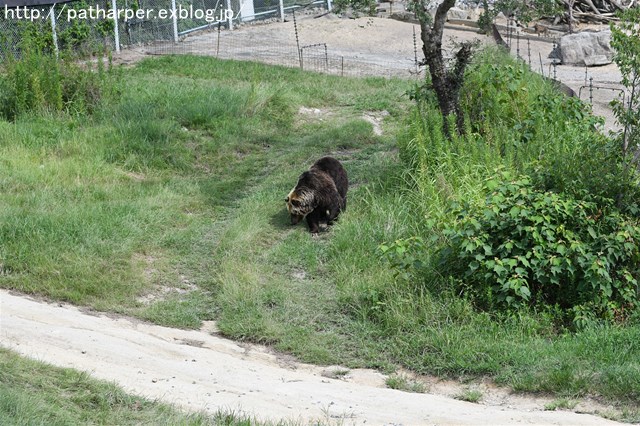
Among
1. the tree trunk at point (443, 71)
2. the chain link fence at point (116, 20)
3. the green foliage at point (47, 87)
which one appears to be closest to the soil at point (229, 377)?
the tree trunk at point (443, 71)

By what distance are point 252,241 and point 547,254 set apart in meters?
3.64

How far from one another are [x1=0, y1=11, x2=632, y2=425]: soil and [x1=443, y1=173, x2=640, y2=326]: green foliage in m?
1.40

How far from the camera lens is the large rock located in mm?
23953

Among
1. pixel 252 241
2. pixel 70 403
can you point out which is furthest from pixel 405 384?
pixel 252 241

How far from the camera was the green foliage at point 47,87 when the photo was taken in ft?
50.2

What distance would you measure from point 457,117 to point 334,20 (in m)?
16.0

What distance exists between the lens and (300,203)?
11453mm

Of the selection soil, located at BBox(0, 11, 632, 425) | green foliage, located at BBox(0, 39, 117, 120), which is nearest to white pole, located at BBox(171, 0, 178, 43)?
green foliage, located at BBox(0, 39, 117, 120)

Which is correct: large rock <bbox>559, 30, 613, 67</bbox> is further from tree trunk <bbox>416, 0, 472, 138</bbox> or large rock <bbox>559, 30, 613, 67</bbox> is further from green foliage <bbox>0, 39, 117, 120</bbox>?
green foliage <bbox>0, 39, 117, 120</bbox>

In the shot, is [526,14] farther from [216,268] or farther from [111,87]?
[111,87]

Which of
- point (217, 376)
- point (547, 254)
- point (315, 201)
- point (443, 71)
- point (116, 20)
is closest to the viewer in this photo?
point (217, 376)

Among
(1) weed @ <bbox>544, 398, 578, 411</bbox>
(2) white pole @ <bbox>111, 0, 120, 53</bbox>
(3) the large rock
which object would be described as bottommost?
(1) weed @ <bbox>544, 398, 578, 411</bbox>

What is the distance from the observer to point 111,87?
1617 centimetres

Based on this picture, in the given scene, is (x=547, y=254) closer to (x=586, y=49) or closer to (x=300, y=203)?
(x=300, y=203)
